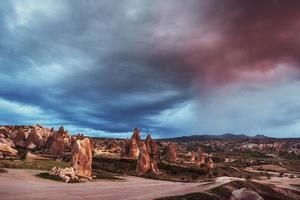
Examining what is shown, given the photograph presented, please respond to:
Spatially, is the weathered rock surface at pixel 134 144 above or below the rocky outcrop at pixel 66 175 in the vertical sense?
above

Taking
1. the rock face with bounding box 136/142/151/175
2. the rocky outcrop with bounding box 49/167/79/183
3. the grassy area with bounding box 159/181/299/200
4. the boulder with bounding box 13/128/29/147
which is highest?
the boulder with bounding box 13/128/29/147

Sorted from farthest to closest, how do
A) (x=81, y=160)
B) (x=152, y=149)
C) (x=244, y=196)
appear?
1. (x=152, y=149)
2. (x=81, y=160)
3. (x=244, y=196)

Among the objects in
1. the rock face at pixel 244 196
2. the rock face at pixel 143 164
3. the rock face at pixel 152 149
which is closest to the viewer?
the rock face at pixel 244 196

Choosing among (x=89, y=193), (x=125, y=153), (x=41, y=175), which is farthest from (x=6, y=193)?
(x=125, y=153)

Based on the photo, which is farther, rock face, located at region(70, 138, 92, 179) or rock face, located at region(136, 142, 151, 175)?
rock face, located at region(136, 142, 151, 175)

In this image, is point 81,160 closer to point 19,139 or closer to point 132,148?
point 132,148

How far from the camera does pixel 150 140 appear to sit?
14675 centimetres

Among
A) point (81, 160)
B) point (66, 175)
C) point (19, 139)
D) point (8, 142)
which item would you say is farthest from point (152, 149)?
point (66, 175)

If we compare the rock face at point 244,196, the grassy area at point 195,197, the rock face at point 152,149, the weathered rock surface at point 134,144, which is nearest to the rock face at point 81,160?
the grassy area at point 195,197

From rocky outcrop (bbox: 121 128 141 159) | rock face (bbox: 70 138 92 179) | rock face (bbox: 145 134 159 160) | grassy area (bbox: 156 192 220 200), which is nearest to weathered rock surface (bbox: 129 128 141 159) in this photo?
rocky outcrop (bbox: 121 128 141 159)

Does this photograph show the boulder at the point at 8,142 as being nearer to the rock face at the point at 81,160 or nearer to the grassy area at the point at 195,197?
the rock face at the point at 81,160

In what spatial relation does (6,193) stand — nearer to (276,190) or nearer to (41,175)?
(41,175)

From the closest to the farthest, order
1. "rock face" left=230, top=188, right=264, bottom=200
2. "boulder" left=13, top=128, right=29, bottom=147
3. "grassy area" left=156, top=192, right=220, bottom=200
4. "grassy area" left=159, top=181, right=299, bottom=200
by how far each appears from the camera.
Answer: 1. "rock face" left=230, top=188, right=264, bottom=200
2. "grassy area" left=156, top=192, right=220, bottom=200
3. "grassy area" left=159, top=181, right=299, bottom=200
4. "boulder" left=13, top=128, right=29, bottom=147

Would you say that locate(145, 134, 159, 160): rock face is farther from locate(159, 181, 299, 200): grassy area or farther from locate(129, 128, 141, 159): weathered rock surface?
locate(159, 181, 299, 200): grassy area
